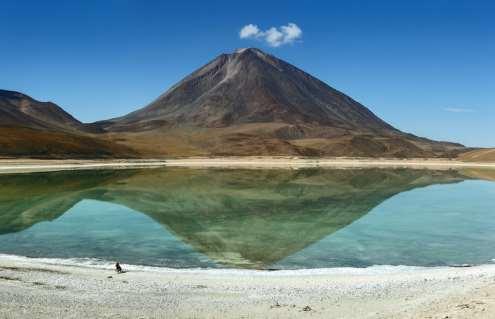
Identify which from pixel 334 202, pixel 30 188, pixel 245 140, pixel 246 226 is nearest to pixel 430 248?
pixel 246 226

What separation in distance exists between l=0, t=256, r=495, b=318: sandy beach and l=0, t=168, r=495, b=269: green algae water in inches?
94.7

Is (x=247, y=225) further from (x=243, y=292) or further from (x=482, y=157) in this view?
(x=482, y=157)

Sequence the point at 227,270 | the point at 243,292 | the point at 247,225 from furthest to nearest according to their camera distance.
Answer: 1. the point at 247,225
2. the point at 227,270
3. the point at 243,292

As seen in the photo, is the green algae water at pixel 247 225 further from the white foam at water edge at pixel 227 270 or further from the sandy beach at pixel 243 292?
the sandy beach at pixel 243 292

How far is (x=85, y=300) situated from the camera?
12.9m

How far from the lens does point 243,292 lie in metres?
14.2

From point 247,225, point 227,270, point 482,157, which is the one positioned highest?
point 482,157

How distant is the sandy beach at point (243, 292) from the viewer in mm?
11977

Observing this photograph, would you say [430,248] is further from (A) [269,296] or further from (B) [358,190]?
(B) [358,190]

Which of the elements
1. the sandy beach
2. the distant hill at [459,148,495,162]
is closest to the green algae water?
the sandy beach

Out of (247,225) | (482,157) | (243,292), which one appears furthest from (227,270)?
(482,157)

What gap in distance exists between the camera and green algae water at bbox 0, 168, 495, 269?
20.7 metres

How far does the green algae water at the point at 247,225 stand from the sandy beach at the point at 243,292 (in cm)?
240

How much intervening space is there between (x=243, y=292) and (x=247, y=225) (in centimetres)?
1527
